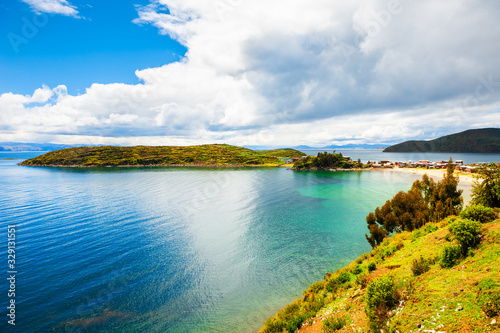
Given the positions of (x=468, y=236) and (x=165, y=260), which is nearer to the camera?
(x=468, y=236)

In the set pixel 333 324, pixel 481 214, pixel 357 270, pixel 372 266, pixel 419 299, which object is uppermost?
pixel 481 214

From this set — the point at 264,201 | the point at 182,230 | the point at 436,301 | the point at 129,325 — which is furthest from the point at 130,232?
the point at 436,301

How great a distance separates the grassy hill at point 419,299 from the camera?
36.1 ft

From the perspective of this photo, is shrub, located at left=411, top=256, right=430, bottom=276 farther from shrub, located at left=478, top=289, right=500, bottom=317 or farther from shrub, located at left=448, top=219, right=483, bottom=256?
shrub, located at left=478, top=289, right=500, bottom=317

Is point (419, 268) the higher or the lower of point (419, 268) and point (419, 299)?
the higher

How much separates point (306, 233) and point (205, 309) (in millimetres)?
27064

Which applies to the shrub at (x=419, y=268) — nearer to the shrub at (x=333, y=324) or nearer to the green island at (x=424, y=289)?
the green island at (x=424, y=289)

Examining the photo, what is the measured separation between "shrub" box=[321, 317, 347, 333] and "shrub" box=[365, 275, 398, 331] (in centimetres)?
197

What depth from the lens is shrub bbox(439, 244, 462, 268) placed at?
15.5 m

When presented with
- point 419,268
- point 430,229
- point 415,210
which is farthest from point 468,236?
point 415,210

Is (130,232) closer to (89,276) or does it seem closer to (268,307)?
(89,276)

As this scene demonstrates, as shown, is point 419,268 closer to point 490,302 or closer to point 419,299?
point 419,299

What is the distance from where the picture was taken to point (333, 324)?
1488cm

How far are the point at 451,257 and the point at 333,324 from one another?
393 inches
